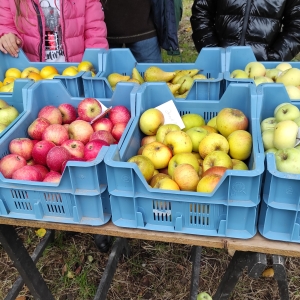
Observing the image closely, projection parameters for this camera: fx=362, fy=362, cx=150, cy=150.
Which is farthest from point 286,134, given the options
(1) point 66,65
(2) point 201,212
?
(1) point 66,65

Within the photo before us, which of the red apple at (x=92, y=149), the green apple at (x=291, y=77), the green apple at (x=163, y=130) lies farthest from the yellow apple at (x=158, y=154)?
the green apple at (x=291, y=77)

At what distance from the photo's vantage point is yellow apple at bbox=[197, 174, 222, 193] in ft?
4.48

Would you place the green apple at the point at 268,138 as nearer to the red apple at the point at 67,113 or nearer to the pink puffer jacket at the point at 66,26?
the red apple at the point at 67,113

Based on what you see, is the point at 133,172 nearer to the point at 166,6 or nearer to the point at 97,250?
the point at 97,250

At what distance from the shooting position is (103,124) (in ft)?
6.12

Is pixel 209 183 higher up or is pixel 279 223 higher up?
pixel 209 183

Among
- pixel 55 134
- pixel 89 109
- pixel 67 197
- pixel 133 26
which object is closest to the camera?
pixel 67 197

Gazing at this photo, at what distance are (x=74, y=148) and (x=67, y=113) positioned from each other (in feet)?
1.21

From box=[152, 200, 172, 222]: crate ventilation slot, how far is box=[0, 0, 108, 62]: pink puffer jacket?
72.3 inches

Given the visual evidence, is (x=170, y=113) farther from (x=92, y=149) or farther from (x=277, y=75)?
(x=277, y=75)

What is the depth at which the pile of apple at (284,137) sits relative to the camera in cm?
136

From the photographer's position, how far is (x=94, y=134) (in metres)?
1.76

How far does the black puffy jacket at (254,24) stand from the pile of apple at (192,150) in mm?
1360

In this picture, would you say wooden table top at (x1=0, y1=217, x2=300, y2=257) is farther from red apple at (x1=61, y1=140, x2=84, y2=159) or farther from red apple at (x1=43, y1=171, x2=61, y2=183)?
red apple at (x1=61, y1=140, x2=84, y2=159)
